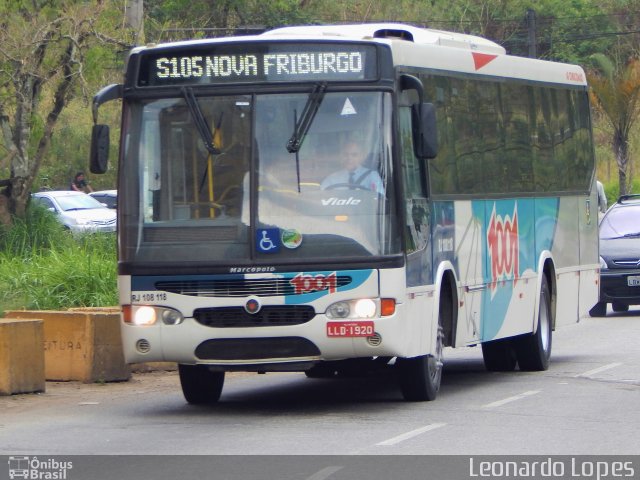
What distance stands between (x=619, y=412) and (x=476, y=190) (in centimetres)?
291

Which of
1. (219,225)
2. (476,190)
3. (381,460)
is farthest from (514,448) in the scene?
(476,190)

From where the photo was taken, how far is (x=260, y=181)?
1138 cm

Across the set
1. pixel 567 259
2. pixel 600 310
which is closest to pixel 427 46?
pixel 567 259

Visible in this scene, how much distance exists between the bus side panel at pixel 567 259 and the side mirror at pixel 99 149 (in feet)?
19.6

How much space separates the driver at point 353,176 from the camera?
1134cm

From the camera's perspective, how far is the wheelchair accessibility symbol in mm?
11273

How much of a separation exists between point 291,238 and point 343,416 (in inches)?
58.4

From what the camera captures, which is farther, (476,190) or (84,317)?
(84,317)

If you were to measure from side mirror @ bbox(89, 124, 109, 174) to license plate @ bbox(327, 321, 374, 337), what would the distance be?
7.35ft

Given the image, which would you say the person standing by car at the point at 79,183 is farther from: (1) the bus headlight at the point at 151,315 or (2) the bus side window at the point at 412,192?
(1) the bus headlight at the point at 151,315

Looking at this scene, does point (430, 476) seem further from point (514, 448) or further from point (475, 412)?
point (475, 412)

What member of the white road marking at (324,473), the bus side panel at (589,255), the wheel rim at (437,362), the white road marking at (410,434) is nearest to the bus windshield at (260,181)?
the white road marking at (410,434)

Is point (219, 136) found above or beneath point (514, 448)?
above

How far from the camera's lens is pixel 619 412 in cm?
1155
